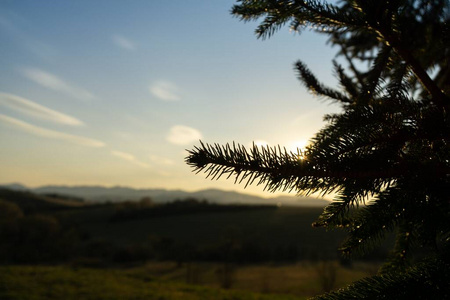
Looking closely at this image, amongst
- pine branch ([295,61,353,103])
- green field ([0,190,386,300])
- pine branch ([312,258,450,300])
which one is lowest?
green field ([0,190,386,300])

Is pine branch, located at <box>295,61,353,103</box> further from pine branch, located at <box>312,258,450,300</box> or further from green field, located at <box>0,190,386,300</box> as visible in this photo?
green field, located at <box>0,190,386,300</box>

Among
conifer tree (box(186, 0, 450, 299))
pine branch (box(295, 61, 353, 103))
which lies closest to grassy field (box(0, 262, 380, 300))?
pine branch (box(295, 61, 353, 103))

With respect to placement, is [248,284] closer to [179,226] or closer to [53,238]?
[53,238]

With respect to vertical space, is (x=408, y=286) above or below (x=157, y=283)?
above

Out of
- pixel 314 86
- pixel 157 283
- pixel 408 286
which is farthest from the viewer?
pixel 157 283

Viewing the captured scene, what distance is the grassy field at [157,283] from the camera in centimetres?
1241

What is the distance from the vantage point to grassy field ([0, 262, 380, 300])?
12.4 m

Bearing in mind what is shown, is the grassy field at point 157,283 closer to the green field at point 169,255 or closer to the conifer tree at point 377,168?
the green field at point 169,255

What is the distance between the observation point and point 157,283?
52.5 ft

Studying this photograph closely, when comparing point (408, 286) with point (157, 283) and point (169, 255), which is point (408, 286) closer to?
point (157, 283)

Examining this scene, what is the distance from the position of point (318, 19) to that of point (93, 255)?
31.2 m

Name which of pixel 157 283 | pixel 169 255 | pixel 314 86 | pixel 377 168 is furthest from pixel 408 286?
pixel 169 255

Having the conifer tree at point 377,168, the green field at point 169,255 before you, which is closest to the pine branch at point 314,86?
the conifer tree at point 377,168

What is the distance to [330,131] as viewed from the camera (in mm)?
1189
